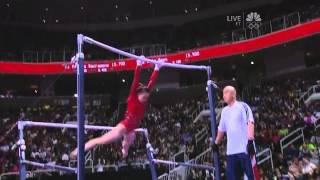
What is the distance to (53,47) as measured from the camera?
101 ft

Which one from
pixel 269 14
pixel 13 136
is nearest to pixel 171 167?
pixel 13 136

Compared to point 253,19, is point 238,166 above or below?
below

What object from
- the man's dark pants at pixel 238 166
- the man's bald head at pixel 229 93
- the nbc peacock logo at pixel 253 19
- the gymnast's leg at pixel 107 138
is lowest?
the man's dark pants at pixel 238 166

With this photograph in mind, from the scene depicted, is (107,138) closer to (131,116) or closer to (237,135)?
(131,116)

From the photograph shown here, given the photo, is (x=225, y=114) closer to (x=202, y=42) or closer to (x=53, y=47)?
(x=202, y=42)

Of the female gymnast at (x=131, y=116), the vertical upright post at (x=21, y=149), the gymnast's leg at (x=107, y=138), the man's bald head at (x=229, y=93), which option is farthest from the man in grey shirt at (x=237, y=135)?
the vertical upright post at (x=21, y=149)

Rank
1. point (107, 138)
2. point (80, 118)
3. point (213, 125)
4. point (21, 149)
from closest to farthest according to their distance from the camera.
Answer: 1. point (80, 118)
2. point (107, 138)
3. point (213, 125)
4. point (21, 149)

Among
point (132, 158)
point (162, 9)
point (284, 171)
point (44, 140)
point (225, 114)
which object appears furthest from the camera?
point (162, 9)

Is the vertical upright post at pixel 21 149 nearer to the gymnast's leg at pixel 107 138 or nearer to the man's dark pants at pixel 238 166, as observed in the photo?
the gymnast's leg at pixel 107 138

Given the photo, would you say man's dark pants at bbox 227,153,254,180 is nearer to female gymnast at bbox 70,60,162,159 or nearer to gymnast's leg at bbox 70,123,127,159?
female gymnast at bbox 70,60,162,159

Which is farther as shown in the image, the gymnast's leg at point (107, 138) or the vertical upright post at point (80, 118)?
the gymnast's leg at point (107, 138)

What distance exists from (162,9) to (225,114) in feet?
81.8

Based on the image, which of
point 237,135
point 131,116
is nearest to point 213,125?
point 237,135

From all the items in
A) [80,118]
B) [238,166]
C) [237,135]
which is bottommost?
[238,166]
